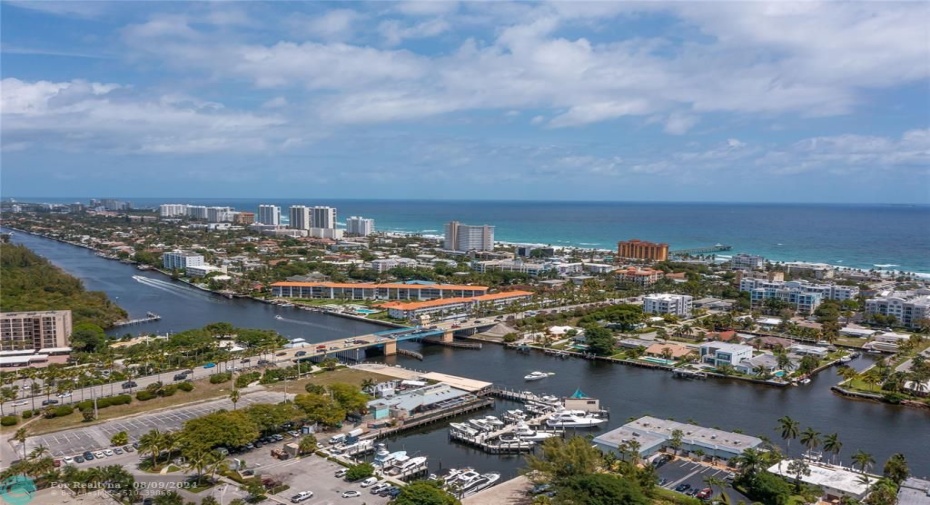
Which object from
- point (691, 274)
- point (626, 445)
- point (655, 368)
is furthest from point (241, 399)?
point (691, 274)

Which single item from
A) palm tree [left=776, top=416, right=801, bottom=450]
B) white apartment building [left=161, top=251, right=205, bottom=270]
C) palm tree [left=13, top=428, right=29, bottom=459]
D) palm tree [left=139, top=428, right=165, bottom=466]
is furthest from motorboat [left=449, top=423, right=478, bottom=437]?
white apartment building [left=161, top=251, right=205, bottom=270]

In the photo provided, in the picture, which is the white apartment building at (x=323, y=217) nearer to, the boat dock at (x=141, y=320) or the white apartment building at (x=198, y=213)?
the white apartment building at (x=198, y=213)

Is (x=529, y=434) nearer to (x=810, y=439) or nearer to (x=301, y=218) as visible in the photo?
(x=810, y=439)

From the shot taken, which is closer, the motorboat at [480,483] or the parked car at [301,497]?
the parked car at [301,497]

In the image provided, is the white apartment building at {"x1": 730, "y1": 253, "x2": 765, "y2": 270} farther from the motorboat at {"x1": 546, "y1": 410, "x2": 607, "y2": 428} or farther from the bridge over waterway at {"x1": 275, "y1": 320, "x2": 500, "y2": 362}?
the motorboat at {"x1": 546, "y1": 410, "x2": 607, "y2": 428}

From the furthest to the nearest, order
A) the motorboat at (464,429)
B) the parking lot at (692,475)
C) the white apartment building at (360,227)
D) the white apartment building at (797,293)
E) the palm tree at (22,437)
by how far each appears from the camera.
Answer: the white apartment building at (360,227) → the white apartment building at (797,293) → the motorboat at (464,429) → the palm tree at (22,437) → the parking lot at (692,475)

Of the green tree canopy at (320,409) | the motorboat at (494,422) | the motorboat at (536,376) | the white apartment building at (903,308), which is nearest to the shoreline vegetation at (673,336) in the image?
the white apartment building at (903,308)
